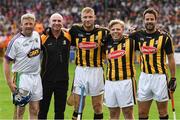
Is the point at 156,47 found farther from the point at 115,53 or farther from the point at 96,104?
the point at 96,104

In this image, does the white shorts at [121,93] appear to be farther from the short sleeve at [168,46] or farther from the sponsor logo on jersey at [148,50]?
the short sleeve at [168,46]

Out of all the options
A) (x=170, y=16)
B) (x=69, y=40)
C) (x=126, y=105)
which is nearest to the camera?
(x=126, y=105)

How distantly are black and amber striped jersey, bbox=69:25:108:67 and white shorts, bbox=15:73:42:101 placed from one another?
1.10 meters

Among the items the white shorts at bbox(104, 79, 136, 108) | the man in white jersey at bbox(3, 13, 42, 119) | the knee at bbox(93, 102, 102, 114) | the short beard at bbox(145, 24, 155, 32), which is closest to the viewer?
the man in white jersey at bbox(3, 13, 42, 119)

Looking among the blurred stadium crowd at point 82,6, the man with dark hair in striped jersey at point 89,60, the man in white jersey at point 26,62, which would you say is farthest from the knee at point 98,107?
the blurred stadium crowd at point 82,6

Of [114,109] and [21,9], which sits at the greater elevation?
[21,9]

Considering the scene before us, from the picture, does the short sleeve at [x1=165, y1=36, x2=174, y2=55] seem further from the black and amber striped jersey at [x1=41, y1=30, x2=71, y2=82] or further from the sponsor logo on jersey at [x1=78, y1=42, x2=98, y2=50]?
the black and amber striped jersey at [x1=41, y1=30, x2=71, y2=82]

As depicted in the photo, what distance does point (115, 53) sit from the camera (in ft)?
33.0

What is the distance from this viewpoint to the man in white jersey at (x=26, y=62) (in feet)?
32.1

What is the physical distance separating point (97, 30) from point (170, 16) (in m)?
22.1

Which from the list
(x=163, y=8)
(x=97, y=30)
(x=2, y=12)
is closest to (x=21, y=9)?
(x=2, y=12)

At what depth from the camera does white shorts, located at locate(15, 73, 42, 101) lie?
9.95 m

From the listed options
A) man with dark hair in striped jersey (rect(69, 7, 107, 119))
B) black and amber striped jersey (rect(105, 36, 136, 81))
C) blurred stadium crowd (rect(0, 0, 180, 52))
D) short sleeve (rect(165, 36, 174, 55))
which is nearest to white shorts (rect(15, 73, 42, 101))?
man with dark hair in striped jersey (rect(69, 7, 107, 119))

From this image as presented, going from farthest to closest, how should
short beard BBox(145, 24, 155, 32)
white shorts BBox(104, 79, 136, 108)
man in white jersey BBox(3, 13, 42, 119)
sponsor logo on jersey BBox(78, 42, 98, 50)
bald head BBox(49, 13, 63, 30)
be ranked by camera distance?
1. sponsor logo on jersey BBox(78, 42, 98, 50)
2. bald head BBox(49, 13, 63, 30)
3. short beard BBox(145, 24, 155, 32)
4. white shorts BBox(104, 79, 136, 108)
5. man in white jersey BBox(3, 13, 42, 119)
